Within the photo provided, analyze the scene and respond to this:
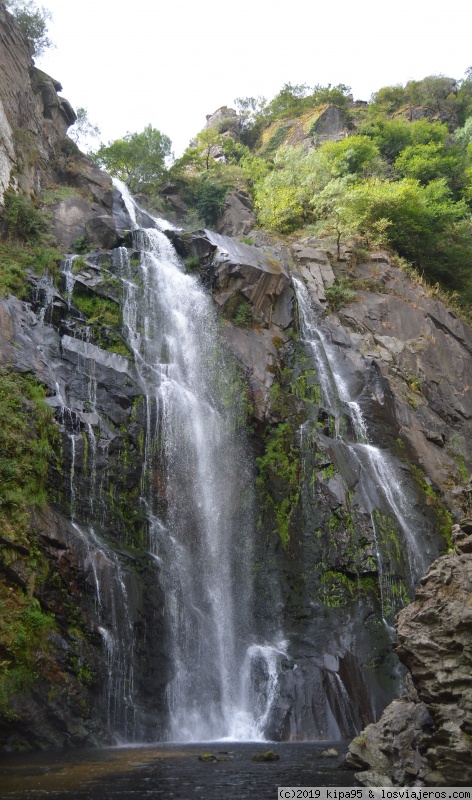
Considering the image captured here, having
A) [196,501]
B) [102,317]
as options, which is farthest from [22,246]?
[196,501]

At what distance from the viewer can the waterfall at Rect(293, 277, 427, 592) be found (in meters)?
16.6

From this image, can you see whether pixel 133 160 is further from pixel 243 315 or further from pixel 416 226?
pixel 243 315

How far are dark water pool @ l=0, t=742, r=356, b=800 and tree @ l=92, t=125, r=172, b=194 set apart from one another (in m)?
30.9

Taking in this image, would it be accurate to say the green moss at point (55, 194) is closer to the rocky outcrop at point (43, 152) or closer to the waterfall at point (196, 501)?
the rocky outcrop at point (43, 152)

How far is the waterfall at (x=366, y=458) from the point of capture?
16.6m

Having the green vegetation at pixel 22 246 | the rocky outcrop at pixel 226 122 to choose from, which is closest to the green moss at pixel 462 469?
the green vegetation at pixel 22 246

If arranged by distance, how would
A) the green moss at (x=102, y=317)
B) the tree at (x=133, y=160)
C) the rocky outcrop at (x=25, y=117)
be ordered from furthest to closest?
1. the tree at (x=133, y=160)
2. the rocky outcrop at (x=25, y=117)
3. the green moss at (x=102, y=317)

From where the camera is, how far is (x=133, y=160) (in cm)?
3506

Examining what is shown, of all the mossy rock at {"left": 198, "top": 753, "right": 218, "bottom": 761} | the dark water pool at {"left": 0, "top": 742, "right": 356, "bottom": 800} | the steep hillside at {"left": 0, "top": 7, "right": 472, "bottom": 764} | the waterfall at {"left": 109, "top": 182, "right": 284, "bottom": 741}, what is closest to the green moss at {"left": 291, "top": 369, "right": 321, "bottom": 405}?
the steep hillside at {"left": 0, "top": 7, "right": 472, "bottom": 764}

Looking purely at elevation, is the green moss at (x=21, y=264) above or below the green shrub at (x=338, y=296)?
below

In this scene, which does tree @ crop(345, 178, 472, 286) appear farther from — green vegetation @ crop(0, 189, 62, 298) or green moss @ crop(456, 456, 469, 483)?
green vegetation @ crop(0, 189, 62, 298)

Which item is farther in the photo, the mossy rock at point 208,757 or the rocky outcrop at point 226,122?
the rocky outcrop at point 226,122

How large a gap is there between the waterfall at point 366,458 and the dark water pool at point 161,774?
669 cm

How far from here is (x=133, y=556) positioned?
14125 millimetres
